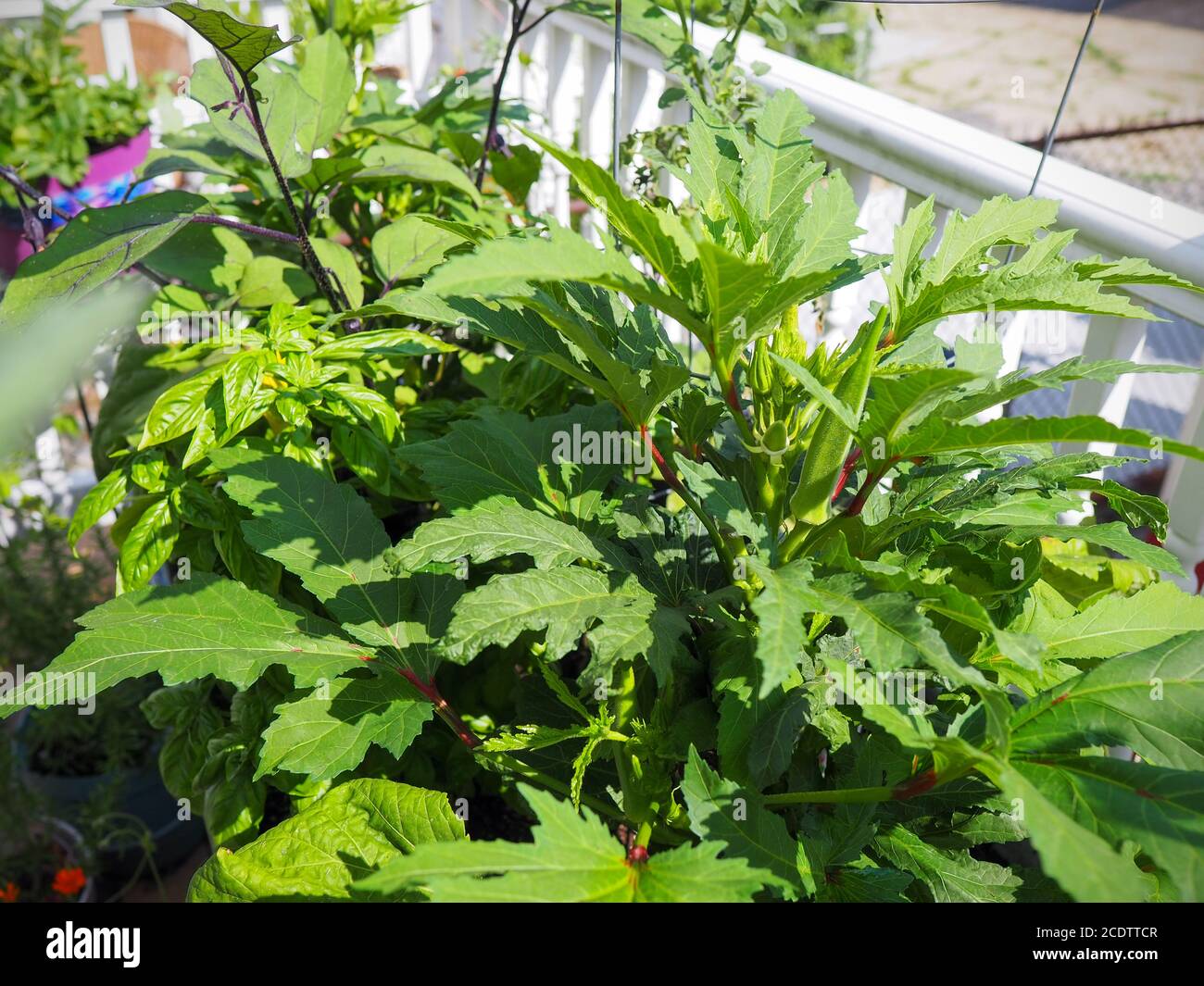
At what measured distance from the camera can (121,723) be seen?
201 cm

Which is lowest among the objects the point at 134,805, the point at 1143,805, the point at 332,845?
the point at 134,805

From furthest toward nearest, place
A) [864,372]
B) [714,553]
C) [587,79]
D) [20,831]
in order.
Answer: [587,79] → [20,831] → [714,553] → [864,372]

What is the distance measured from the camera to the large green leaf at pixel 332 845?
3.30 feet

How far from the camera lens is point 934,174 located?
1.53 meters

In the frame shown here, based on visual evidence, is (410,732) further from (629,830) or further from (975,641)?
(975,641)

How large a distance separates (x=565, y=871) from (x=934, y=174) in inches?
49.9

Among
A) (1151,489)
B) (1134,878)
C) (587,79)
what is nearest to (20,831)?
(1134,878)

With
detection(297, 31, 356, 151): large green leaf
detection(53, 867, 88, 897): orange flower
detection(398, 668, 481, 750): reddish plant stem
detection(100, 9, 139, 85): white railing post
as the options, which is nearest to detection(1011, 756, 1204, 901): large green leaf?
detection(398, 668, 481, 750): reddish plant stem

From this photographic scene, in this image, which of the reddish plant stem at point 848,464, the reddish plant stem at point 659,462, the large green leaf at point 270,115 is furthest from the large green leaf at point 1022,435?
the large green leaf at point 270,115

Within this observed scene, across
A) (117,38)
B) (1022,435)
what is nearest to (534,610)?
(1022,435)

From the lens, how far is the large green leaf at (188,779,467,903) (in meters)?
1.01

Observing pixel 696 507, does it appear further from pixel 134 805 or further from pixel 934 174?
pixel 134 805

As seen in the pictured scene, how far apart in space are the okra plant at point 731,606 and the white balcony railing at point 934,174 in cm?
27

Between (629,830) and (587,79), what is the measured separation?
1.92m
